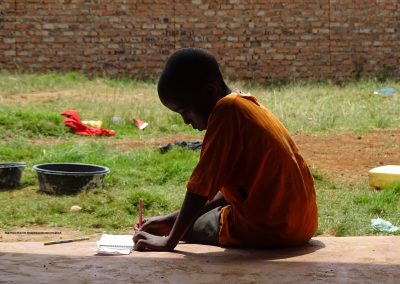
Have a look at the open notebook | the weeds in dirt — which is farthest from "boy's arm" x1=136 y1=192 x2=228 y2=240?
the weeds in dirt

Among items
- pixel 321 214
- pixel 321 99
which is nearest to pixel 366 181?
pixel 321 214

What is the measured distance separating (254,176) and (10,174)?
394cm

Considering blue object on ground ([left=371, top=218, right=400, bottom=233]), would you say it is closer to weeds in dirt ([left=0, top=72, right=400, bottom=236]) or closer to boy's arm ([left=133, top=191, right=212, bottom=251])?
weeds in dirt ([left=0, top=72, right=400, bottom=236])

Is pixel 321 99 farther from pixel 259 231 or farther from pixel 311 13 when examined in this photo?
pixel 259 231

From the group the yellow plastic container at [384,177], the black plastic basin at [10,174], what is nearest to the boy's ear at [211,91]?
the yellow plastic container at [384,177]

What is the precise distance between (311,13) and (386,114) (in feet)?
14.7

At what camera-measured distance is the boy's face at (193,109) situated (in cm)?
336

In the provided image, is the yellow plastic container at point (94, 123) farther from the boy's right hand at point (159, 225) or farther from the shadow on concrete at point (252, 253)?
the shadow on concrete at point (252, 253)

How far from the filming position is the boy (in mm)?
3301

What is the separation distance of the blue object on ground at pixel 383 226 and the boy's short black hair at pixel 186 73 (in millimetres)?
2539

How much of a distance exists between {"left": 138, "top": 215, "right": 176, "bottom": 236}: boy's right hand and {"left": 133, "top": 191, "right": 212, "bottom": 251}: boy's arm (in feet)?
0.70

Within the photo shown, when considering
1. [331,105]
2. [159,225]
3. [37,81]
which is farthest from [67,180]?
[37,81]

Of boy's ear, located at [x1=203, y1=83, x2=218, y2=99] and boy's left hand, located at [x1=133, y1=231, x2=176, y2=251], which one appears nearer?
boy's ear, located at [x1=203, y1=83, x2=218, y2=99]

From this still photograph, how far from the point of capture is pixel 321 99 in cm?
1233
